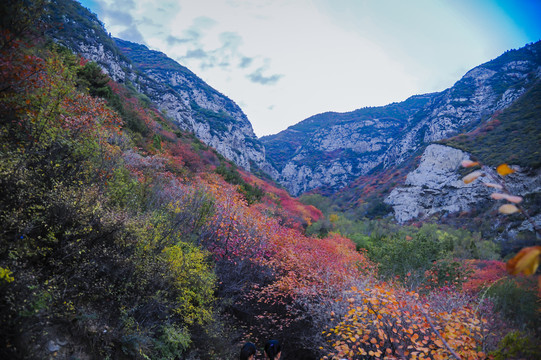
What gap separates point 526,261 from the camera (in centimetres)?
188

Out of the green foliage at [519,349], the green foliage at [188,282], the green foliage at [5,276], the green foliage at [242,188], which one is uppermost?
the green foliage at [242,188]

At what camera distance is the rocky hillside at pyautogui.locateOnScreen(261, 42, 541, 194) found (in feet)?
260

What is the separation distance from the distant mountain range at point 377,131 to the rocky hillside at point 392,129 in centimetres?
49

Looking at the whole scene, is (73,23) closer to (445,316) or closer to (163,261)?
(163,261)

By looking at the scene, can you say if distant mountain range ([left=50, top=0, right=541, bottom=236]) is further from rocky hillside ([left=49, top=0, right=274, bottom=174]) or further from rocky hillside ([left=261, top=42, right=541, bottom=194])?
rocky hillside ([left=261, top=42, right=541, bottom=194])

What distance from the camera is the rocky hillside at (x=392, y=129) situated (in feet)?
260

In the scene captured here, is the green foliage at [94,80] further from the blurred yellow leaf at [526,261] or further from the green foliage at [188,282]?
the blurred yellow leaf at [526,261]

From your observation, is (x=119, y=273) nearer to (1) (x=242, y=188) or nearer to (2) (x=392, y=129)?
(1) (x=242, y=188)

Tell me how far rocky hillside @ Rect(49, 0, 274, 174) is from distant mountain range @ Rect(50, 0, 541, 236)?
33 centimetres

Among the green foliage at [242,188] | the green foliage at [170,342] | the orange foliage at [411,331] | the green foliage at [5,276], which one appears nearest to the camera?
the green foliage at [5,276]

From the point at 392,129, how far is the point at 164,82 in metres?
106

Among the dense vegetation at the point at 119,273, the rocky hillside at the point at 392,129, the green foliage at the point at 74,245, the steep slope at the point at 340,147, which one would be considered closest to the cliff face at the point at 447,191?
the rocky hillside at the point at 392,129

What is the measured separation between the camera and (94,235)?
240 inches

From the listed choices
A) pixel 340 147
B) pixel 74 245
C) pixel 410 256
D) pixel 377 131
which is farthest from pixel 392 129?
pixel 74 245
